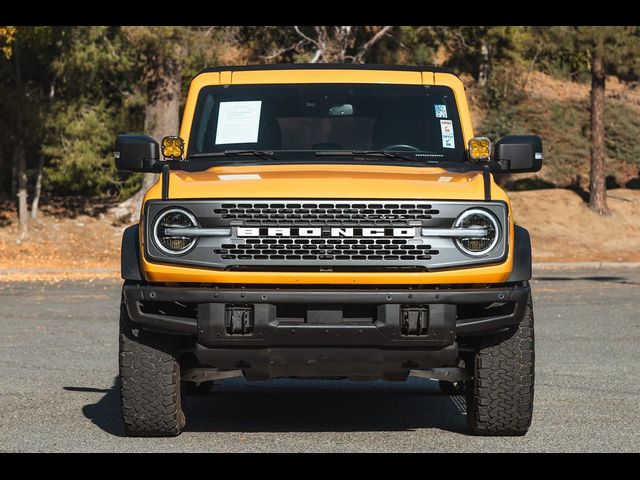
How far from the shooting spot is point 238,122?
883cm

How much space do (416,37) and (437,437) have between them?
97.6 ft

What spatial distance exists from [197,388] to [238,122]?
7.52ft

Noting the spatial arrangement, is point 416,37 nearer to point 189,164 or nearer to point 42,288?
point 42,288

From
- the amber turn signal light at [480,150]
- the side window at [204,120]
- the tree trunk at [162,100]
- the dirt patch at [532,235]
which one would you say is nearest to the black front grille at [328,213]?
the amber turn signal light at [480,150]

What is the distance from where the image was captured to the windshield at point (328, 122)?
8.66 m

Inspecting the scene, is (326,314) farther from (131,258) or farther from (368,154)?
(368,154)

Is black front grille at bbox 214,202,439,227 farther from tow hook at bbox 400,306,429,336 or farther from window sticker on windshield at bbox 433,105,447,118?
window sticker on windshield at bbox 433,105,447,118

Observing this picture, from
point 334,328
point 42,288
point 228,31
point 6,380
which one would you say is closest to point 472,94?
point 228,31

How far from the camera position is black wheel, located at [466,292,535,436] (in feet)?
25.7

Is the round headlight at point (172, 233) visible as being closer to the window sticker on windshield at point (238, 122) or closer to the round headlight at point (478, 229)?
the window sticker on windshield at point (238, 122)

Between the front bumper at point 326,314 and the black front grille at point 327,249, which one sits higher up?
the black front grille at point 327,249

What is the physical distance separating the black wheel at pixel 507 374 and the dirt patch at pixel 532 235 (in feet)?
62.5

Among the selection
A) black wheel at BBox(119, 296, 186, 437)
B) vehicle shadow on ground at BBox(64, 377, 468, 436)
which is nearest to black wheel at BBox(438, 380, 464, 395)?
vehicle shadow on ground at BBox(64, 377, 468, 436)

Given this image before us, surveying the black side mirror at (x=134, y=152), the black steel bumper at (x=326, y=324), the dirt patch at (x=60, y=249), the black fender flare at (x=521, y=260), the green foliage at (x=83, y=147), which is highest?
the black side mirror at (x=134, y=152)
